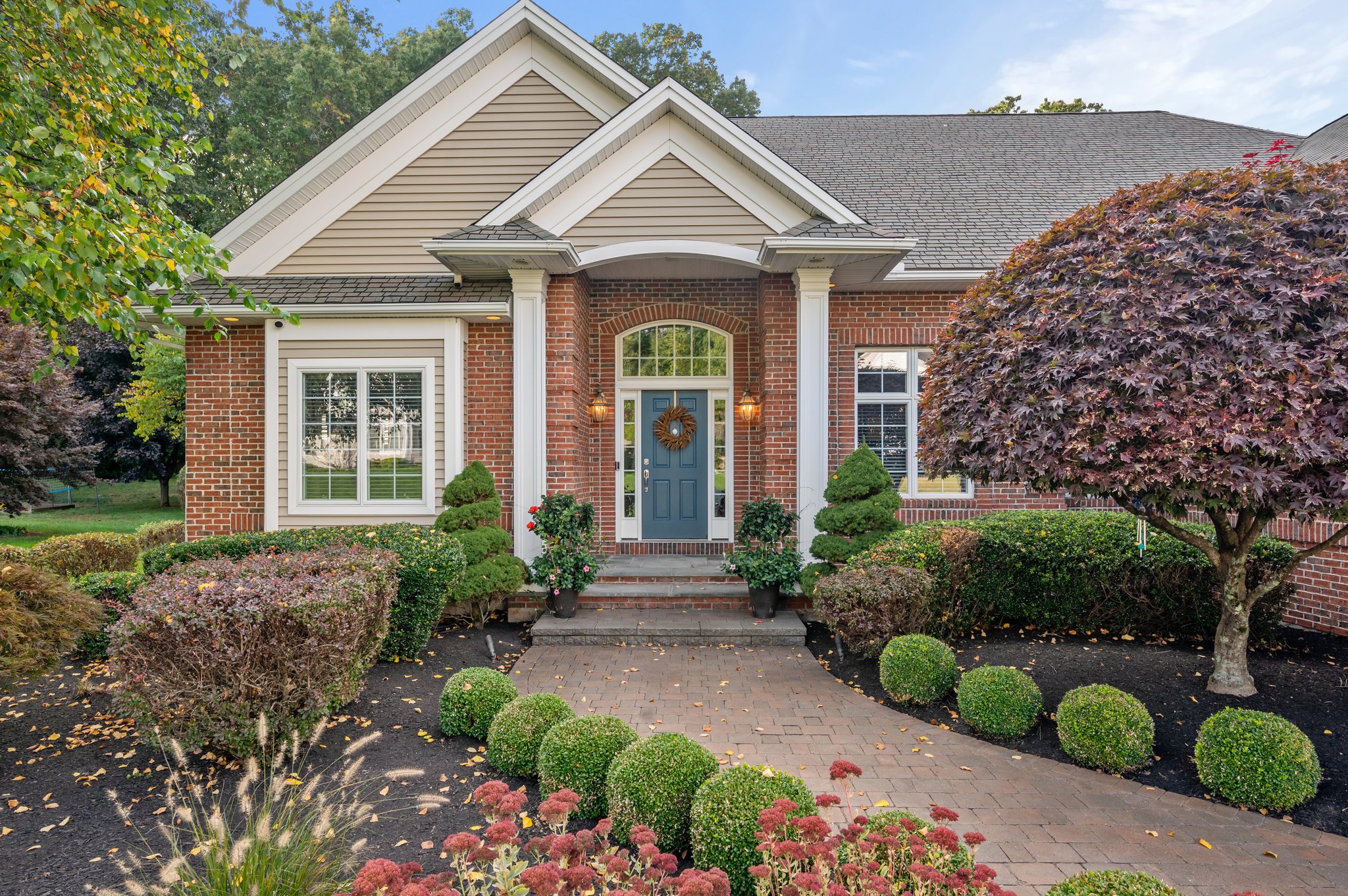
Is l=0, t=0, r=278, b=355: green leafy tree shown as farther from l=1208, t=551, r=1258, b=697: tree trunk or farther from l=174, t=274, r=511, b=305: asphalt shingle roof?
l=1208, t=551, r=1258, b=697: tree trunk

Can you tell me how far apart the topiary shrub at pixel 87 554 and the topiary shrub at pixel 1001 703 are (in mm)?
9166

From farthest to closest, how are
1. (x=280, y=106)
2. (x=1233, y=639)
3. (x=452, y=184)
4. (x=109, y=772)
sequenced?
(x=280, y=106)
(x=452, y=184)
(x=1233, y=639)
(x=109, y=772)

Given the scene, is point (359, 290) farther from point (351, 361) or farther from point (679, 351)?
point (679, 351)

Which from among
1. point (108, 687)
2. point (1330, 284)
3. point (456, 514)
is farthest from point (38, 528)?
point (1330, 284)

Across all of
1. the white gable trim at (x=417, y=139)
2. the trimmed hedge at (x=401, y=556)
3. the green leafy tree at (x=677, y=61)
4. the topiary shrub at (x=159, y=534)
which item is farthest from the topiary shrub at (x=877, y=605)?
the green leafy tree at (x=677, y=61)

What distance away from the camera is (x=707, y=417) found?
8656 millimetres

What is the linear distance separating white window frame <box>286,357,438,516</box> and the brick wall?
0.54 meters

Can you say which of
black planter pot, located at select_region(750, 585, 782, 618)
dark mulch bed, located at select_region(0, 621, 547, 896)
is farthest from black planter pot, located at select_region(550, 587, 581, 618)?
black planter pot, located at select_region(750, 585, 782, 618)

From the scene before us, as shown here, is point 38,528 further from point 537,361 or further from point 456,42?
point 456,42

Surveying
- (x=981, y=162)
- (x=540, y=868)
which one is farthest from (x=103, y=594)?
(x=981, y=162)

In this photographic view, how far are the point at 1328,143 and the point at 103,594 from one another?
14.7m

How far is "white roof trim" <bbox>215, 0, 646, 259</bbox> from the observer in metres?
7.59

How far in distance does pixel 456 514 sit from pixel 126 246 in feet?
11.1

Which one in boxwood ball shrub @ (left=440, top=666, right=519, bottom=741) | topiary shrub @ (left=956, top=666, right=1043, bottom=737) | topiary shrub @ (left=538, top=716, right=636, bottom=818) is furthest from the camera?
topiary shrub @ (left=956, top=666, right=1043, bottom=737)
